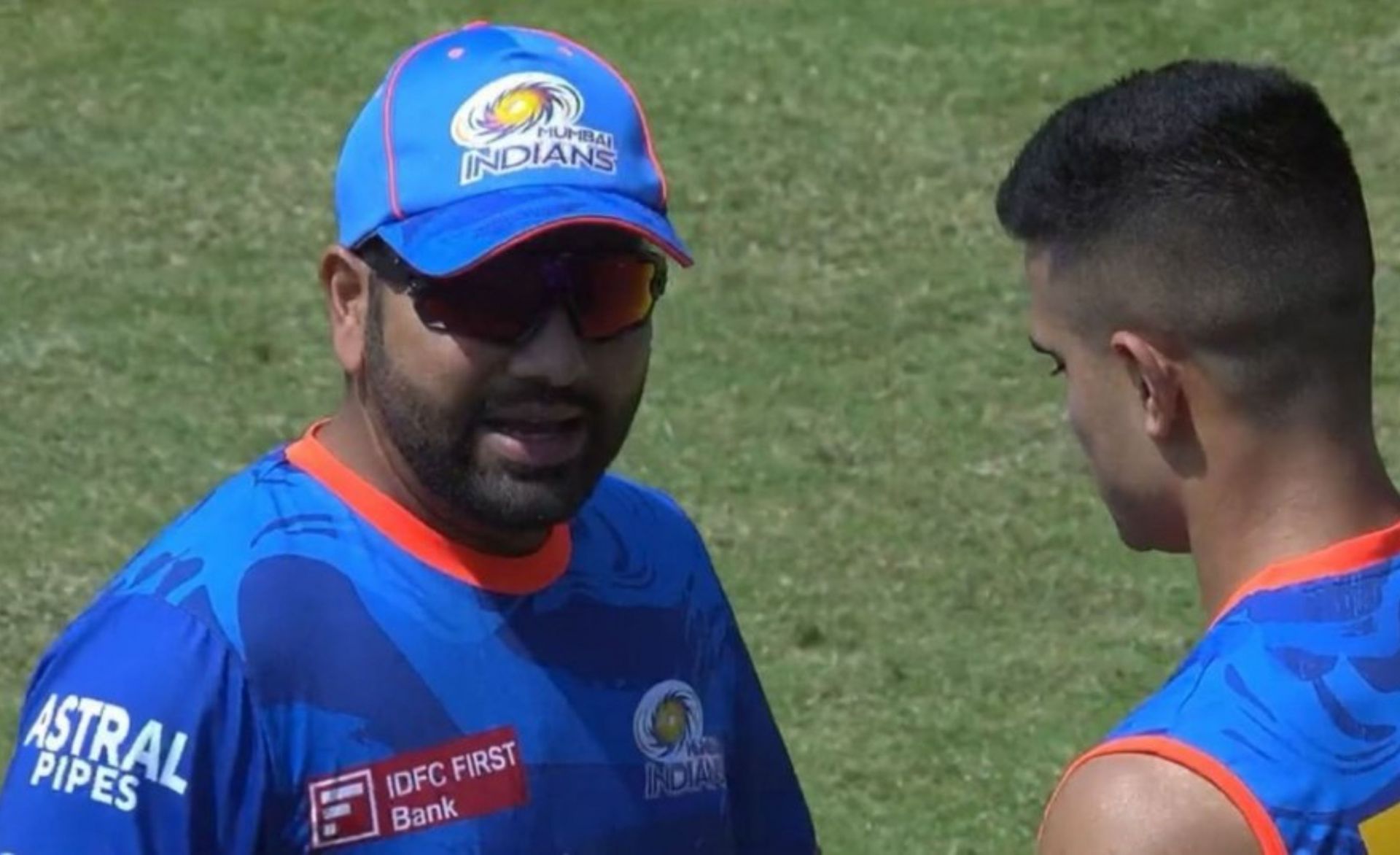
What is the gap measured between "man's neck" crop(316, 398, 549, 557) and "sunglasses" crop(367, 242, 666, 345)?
0.16 metres

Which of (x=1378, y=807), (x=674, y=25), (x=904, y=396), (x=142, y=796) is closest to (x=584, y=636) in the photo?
(x=142, y=796)

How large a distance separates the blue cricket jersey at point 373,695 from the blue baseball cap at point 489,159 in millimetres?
313

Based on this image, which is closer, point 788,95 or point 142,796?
point 142,796

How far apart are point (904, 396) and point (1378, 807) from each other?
6143 millimetres

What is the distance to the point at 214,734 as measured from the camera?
10.1 ft

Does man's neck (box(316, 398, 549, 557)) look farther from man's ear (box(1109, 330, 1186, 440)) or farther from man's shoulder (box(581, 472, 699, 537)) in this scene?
man's ear (box(1109, 330, 1186, 440))

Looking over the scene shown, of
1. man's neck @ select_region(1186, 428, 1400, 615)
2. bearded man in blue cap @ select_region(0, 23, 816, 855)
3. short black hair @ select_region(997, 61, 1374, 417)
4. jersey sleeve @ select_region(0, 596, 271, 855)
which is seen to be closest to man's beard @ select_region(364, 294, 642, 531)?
bearded man in blue cap @ select_region(0, 23, 816, 855)

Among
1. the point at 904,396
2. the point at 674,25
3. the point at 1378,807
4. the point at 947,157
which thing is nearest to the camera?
the point at 1378,807

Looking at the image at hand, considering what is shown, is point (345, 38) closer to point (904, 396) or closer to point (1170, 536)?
point (904, 396)

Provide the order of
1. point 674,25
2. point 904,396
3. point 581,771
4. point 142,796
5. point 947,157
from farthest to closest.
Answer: point 674,25, point 947,157, point 904,396, point 581,771, point 142,796

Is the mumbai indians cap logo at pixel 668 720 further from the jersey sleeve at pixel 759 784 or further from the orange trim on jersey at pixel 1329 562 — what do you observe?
the orange trim on jersey at pixel 1329 562

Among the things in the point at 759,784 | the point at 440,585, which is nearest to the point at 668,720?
the point at 759,784

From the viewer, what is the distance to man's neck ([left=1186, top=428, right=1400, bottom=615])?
10.0ft

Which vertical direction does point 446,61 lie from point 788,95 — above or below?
below
